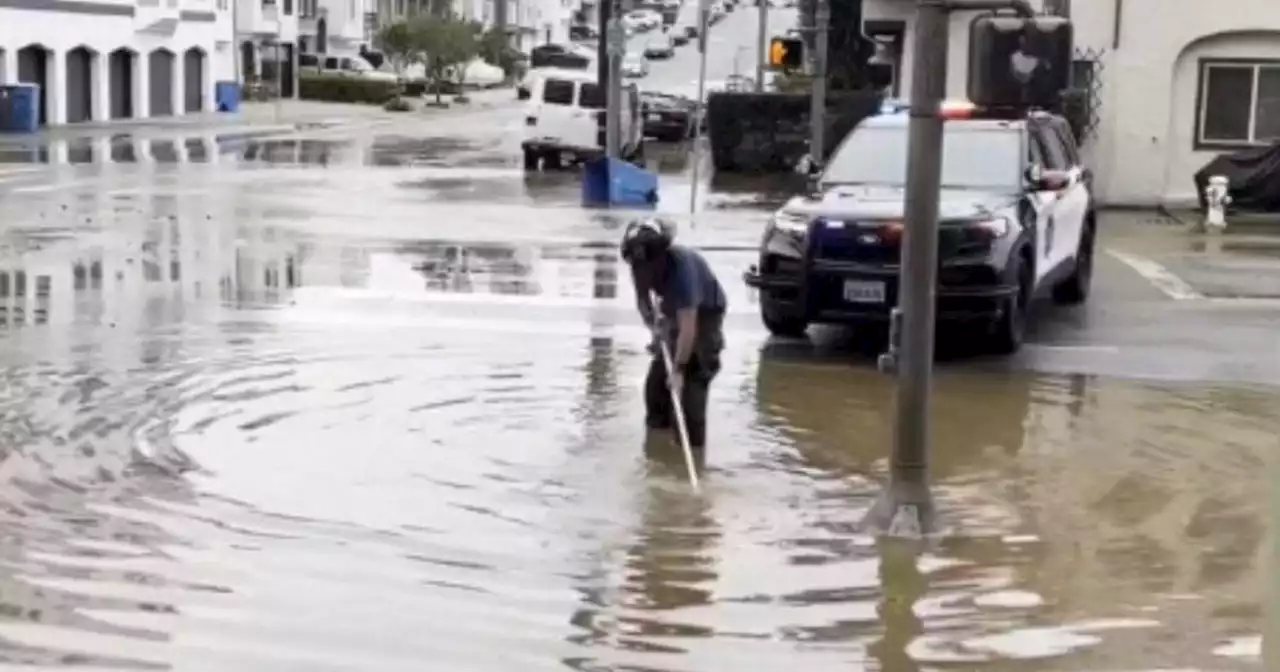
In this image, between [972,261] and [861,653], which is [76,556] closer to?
[861,653]

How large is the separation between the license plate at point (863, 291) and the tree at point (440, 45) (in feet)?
190

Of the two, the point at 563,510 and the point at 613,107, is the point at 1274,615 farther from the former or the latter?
the point at 613,107

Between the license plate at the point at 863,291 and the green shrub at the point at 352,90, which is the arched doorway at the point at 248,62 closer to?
the green shrub at the point at 352,90

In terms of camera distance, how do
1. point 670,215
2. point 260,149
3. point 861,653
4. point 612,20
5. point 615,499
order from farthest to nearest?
point 260,149 → point 612,20 → point 670,215 → point 615,499 → point 861,653

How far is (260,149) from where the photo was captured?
38500 mm

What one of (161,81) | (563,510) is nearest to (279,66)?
(161,81)

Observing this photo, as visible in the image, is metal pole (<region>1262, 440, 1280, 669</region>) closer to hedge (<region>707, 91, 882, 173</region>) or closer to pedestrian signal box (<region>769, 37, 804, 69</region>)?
pedestrian signal box (<region>769, 37, 804, 69</region>)

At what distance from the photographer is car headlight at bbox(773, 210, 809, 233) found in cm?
1302

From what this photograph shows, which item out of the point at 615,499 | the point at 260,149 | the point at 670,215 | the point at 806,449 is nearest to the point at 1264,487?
the point at 806,449

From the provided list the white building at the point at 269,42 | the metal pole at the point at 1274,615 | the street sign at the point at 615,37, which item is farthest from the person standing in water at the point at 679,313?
the white building at the point at 269,42

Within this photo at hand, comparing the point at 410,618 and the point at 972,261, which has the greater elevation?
the point at 972,261

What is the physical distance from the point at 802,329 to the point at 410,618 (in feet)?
24.5

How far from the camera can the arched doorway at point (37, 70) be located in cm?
4691

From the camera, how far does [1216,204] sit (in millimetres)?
23172
